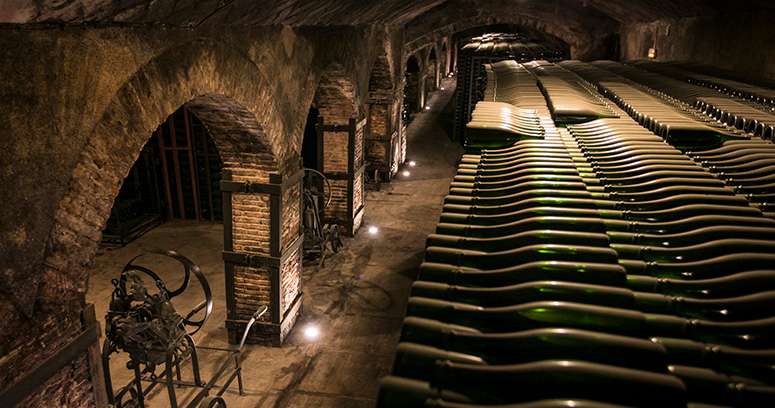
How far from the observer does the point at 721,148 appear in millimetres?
4465

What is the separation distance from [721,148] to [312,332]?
5.67 meters

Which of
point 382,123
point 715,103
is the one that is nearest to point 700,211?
point 715,103

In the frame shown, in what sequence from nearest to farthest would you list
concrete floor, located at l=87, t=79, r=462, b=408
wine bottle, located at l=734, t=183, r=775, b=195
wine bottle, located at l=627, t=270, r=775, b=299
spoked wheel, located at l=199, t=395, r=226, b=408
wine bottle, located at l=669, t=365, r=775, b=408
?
wine bottle, located at l=669, t=365, r=775, b=408 → wine bottle, located at l=627, t=270, r=775, b=299 → wine bottle, located at l=734, t=183, r=775, b=195 → spoked wheel, located at l=199, t=395, r=226, b=408 → concrete floor, located at l=87, t=79, r=462, b=408

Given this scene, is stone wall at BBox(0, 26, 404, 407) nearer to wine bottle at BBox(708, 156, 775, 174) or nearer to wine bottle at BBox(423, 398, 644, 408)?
wine bottle at BBox(423, 398, 644, 408)

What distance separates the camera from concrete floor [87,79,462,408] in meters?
6.41

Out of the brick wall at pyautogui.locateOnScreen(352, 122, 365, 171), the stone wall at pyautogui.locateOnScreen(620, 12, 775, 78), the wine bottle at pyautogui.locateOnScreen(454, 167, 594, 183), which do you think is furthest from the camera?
the brick wall at pyautogui.locateOnScreen(352, 122, 365, 171)

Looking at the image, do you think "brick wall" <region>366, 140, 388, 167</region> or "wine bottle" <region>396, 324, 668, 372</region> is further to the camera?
"brick wall" <region>366, 140, 388, 167</region>

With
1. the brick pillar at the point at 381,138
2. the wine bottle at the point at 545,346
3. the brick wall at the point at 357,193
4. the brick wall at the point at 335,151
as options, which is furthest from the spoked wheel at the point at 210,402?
the brick pillar at the point at 381,138

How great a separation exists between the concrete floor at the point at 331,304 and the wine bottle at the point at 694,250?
13.9 ft

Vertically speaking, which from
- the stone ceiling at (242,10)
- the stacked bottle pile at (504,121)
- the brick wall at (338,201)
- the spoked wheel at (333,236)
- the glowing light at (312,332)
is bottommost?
the glowing light at (312,332)

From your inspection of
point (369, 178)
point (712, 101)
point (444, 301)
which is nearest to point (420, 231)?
point (369, 178)

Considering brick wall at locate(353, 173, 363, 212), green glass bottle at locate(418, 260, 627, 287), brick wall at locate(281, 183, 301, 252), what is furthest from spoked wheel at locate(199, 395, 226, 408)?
brick wall at locate(353, 173, 363, 212)

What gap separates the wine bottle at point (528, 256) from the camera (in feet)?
8.25

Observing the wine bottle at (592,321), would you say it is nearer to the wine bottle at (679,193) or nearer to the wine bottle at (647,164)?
the wine bottle at (679,193)
